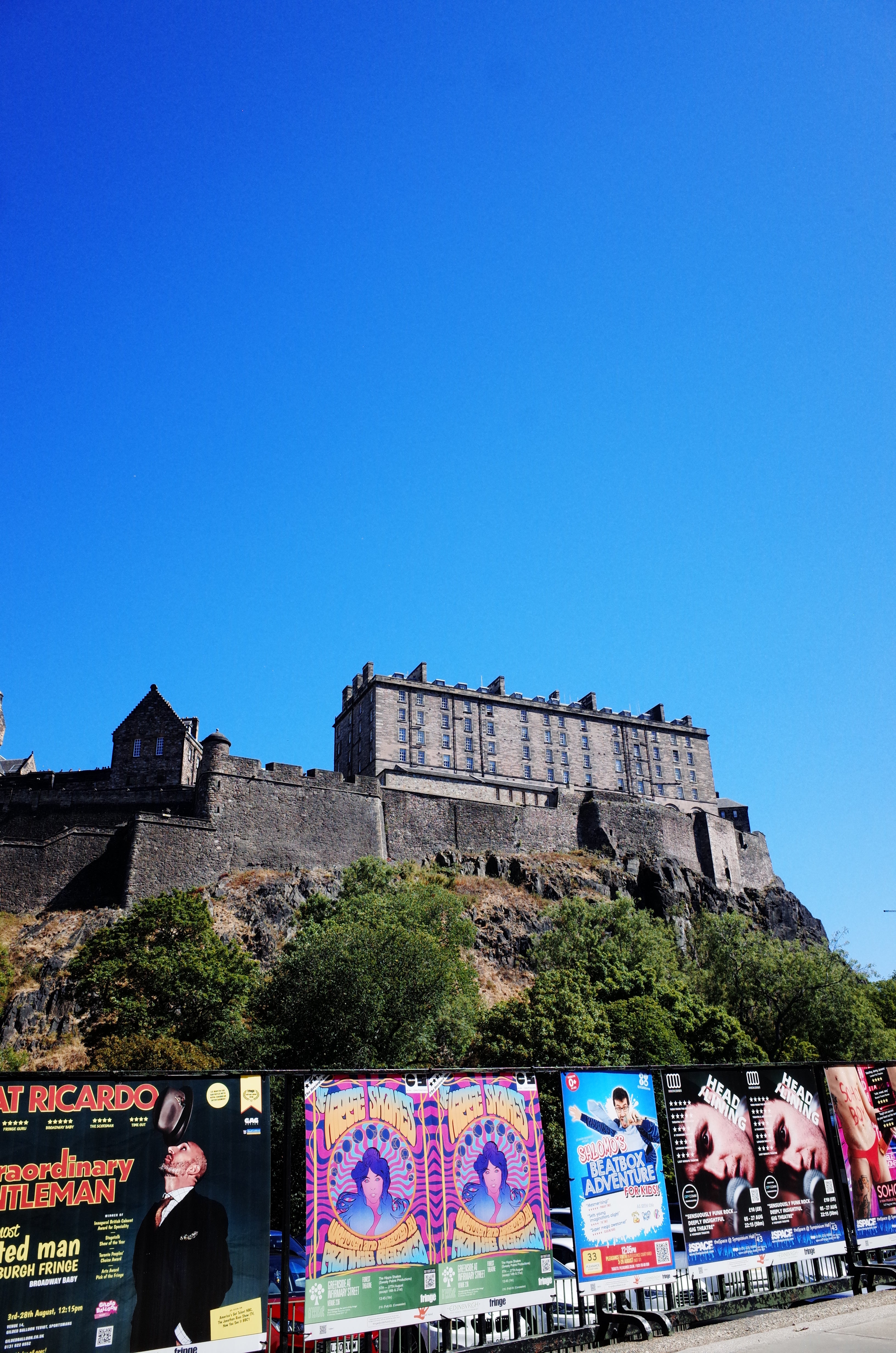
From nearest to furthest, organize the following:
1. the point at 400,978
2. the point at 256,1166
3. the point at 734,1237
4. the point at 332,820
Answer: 1. the point at 256,1166
2. the point at 734,1237
3. the point at 400,978
4. the point at 332,820

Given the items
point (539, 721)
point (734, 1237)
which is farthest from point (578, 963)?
point (539, 721)

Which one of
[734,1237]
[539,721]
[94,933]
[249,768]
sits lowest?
[734,1237]

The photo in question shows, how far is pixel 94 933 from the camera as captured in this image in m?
37.6

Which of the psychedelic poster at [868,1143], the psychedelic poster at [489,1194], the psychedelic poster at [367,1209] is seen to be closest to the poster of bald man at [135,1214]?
the psychedelic poster at [367,1209]

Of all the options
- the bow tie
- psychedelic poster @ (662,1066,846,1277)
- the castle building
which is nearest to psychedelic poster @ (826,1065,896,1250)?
psychedelic poster @ (662,1066,846,1277)

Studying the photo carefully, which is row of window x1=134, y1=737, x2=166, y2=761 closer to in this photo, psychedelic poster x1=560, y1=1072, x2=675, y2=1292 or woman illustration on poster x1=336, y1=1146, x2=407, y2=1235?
psychedelic poster x1=560, y1=1072, x2=675, y2=1292

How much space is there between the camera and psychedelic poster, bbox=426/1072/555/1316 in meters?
10.7

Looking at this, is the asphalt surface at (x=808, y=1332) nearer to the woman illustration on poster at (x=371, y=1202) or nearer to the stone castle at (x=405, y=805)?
the woman illustration on poster at (x=371, y=1202)

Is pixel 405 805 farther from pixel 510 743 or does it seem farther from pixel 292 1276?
pixel 292 1276

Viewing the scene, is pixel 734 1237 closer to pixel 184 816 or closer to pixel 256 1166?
pixel 256 1166

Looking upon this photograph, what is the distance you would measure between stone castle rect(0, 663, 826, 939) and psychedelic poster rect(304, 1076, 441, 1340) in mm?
34922

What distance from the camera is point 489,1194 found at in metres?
11.1

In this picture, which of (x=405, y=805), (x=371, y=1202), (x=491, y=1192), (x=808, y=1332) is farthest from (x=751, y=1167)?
(x=405, y=805)

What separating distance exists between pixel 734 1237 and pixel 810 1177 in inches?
70.2
